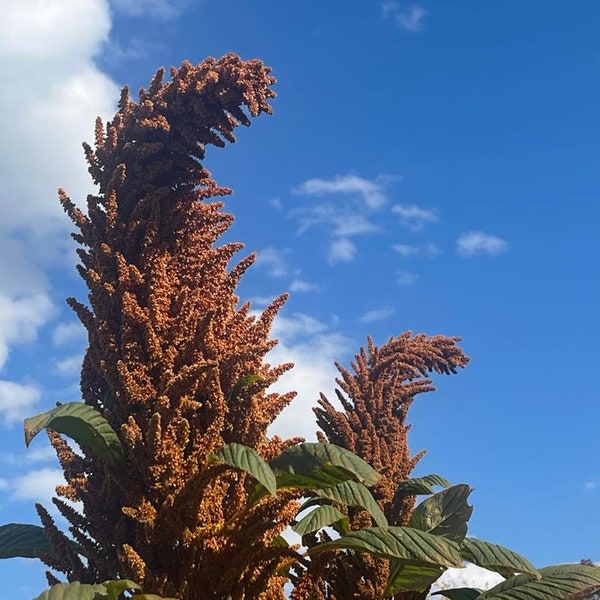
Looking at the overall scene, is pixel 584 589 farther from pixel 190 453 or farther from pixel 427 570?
pixel 190 453

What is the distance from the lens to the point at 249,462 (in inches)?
116

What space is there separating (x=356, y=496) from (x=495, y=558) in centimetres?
101

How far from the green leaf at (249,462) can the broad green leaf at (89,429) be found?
0.58 m

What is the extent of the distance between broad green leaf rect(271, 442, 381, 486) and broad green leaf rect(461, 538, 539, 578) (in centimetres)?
111

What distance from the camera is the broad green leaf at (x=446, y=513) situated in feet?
15.9

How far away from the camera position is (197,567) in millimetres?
3357

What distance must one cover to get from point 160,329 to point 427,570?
2034 mm

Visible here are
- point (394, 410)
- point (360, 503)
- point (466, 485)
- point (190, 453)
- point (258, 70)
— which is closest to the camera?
point (360, 503)

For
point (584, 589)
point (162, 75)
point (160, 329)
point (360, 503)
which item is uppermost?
point (162, 75)

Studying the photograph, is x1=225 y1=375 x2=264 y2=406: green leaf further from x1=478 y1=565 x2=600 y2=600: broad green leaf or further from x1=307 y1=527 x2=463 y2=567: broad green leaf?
x1=478 y1=565 x2=600 y2=600: broad green leaf

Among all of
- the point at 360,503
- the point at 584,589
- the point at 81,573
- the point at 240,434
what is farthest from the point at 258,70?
the point at 584,589

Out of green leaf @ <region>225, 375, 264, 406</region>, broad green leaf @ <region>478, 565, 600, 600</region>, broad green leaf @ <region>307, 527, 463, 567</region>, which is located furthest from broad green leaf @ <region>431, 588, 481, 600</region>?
green leaf @ <region>225, 375, 264, 406</region>

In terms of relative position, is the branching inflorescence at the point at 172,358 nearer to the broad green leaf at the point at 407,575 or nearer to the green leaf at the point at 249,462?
the green leaf at the point at 249,462

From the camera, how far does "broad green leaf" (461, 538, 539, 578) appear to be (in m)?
3.71
